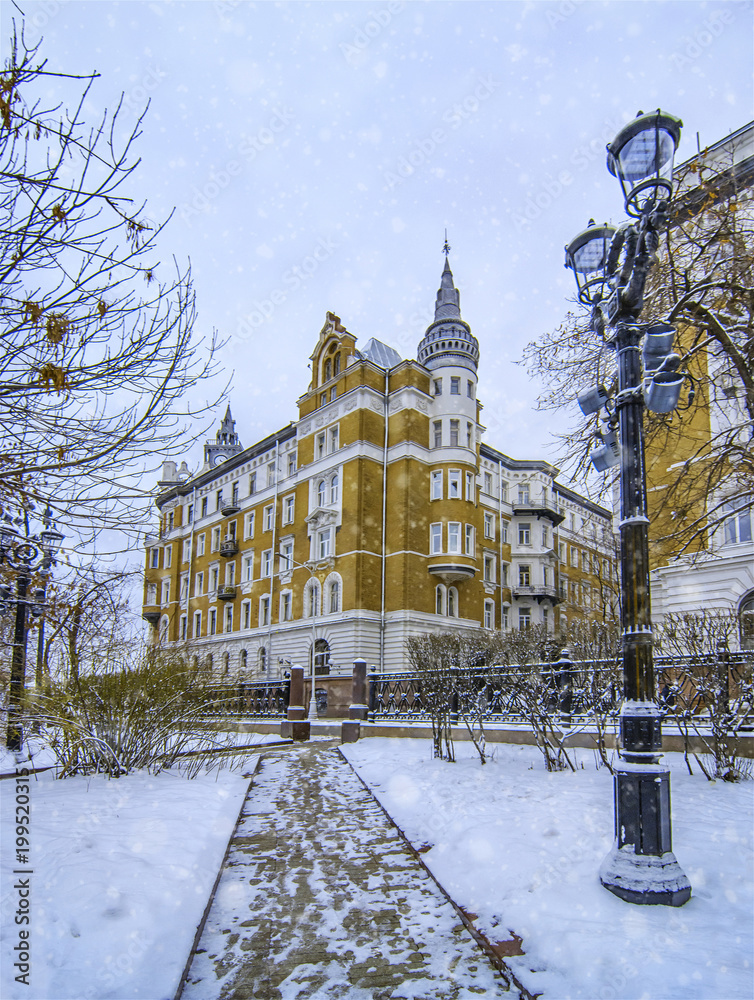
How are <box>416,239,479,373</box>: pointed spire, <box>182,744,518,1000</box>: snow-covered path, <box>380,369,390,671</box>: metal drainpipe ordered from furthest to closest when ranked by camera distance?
<box>416,239,479,373</box>: pointed spire, <box>380,369,390,671</box>: metal drainpipe, <box>182,744,518,1000</box>: snow-covered path

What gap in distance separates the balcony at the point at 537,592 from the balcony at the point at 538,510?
4.98 meters

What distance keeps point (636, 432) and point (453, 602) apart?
1249 inches

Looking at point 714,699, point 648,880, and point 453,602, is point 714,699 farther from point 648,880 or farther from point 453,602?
point 453,602

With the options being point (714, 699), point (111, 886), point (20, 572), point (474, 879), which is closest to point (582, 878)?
point (474, 879)

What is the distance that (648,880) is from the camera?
4.39 m

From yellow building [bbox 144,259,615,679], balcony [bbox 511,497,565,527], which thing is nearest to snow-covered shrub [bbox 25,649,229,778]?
yellow building [bbox 144,259,615,679]

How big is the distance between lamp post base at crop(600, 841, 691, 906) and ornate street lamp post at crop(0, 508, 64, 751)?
5.09 meters

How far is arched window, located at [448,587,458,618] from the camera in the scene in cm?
3609

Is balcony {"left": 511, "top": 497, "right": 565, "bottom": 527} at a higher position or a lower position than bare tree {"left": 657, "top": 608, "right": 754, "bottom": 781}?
higher

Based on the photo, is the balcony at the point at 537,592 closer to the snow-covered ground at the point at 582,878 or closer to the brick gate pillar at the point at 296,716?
the brick gate pillar at the point at 296,716

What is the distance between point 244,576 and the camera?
43719mm

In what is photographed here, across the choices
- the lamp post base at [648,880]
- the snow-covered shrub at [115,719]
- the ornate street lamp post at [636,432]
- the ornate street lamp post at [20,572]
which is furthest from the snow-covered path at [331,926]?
the ornate street lamp post at [20,572]

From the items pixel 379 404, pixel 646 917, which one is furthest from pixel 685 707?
pixel 379 404

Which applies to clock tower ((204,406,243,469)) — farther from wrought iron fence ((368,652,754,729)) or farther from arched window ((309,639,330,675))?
wrought iron fence ((368,652,754,729))
